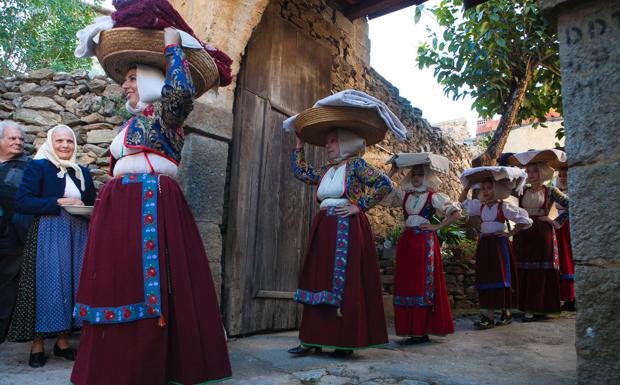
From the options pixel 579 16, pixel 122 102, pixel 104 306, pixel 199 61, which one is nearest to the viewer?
pixel 579 16

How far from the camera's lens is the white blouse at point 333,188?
3.84m

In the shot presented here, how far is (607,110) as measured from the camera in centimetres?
205

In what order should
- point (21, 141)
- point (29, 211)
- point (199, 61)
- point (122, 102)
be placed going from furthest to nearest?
point (122, 102) < point (21, 141) < point (29, 211) < point (199, 61)

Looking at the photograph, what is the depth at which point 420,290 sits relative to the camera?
4684 mm

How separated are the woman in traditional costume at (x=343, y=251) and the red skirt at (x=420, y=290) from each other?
0.95 m

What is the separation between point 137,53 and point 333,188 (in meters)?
1.76

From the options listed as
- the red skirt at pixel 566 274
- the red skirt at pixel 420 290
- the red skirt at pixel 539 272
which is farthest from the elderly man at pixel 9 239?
the red skirt at pixel 566 274

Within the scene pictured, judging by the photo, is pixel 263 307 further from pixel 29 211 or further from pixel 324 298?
pixel 29 211

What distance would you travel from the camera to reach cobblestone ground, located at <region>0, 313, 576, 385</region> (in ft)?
9.82

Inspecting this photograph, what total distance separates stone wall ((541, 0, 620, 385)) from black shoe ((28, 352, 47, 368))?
3093 millimetres

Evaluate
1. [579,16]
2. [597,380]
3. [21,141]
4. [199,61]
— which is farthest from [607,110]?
[21,141]

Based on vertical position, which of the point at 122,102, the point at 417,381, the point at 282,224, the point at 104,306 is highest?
the point at 122,102

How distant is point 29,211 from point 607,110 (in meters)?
3.40

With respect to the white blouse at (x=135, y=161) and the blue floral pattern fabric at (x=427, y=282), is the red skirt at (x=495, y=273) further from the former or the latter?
the white blouse at (x=135, y=161)
